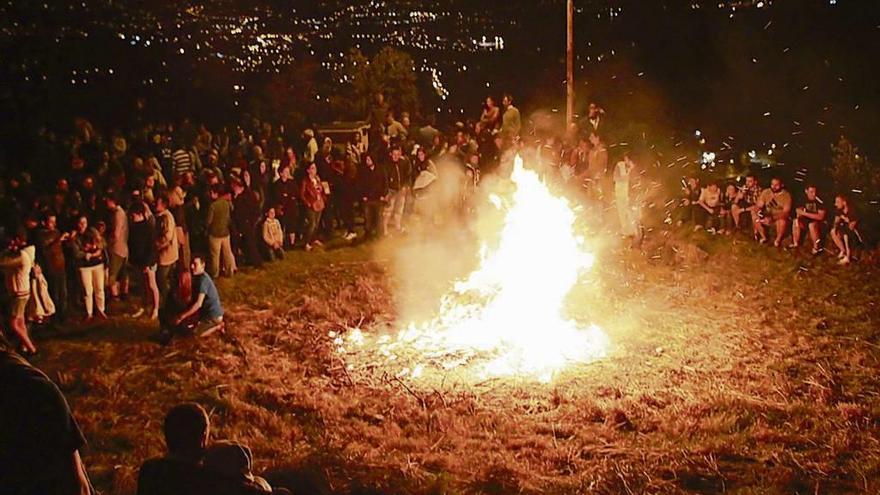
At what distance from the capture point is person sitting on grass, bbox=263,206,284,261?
1447 cm

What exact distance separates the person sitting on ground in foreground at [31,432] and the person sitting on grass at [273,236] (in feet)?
35.2

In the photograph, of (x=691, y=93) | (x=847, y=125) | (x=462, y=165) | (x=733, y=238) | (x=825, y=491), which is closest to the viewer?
(x=825, y=491)

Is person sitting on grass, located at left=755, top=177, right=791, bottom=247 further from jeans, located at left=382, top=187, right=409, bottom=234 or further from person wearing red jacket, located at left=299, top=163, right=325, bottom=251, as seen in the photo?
person wearing red jacket, located at left=299, top=163, right=325, bottom=251

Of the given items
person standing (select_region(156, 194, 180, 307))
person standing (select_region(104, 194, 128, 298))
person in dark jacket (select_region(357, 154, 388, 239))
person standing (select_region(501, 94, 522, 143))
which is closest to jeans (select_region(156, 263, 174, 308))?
person standing (select_region(156, 194, 180, 307))

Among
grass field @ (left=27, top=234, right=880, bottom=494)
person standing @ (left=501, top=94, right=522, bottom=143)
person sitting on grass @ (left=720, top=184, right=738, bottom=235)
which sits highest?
person standing @ (left=501, top=94, right=522, bottom=143)

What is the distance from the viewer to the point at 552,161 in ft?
58.4

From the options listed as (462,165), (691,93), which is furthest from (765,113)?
(462,165)

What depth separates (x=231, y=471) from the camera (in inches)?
155

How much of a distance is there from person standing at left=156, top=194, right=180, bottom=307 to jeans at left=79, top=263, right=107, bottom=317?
0.78 meters

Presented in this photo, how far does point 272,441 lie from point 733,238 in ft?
35.8

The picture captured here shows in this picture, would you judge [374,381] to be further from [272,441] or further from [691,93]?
[691,93]

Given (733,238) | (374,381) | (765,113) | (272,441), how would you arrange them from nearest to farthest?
(272,441)
(374,381)
(733,238)
(765,113)

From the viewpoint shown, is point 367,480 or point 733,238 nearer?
point 367,480

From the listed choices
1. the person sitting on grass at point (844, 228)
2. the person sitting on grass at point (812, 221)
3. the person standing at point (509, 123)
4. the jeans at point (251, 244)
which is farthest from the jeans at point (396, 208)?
the person sitting on grass at point (844, 228)
